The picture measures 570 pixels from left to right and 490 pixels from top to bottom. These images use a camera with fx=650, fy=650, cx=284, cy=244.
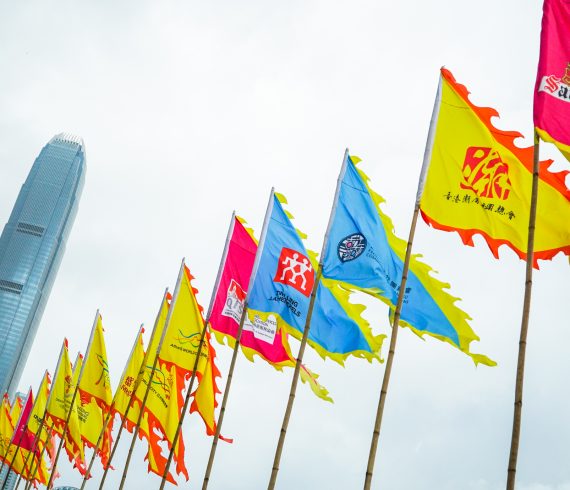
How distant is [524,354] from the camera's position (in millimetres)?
9336

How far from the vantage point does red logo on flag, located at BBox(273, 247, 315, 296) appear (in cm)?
1802

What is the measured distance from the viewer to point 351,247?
15445mm

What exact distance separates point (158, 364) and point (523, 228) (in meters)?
16.1

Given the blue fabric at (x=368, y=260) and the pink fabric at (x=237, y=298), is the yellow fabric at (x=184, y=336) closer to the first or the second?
the pink fabric at (x=237, y=298)

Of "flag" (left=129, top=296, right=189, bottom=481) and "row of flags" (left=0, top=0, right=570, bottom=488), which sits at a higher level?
"row of flags" (left=0, top=0, right=570, bottom=488)

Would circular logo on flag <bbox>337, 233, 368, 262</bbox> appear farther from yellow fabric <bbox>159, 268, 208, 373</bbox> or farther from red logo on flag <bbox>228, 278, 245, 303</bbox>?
yellow fabric <bbox>159, 268, 208, 373</bbox>

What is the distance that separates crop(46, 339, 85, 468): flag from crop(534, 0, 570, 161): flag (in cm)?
2518

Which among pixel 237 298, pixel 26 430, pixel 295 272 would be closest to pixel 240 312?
pixel 237 298

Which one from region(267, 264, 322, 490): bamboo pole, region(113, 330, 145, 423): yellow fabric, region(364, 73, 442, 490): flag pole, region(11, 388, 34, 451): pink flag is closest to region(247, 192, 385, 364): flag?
region(267, 264, 322, 490): bamboo pole

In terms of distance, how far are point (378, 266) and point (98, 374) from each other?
1723 cm

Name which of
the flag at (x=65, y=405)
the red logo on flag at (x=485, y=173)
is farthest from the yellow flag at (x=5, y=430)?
the red logo on flag at (x=485, y=173)

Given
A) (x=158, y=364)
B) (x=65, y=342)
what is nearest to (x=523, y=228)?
(x=158, y=364)

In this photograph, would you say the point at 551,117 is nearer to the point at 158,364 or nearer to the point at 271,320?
the point at 271,320

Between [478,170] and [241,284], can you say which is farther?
[241,284]
